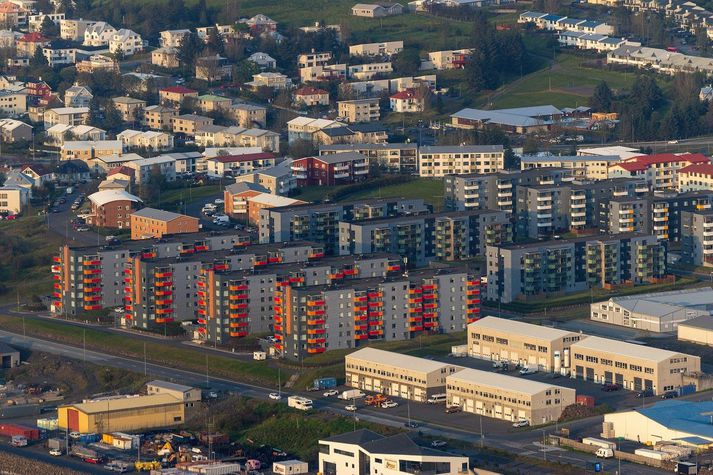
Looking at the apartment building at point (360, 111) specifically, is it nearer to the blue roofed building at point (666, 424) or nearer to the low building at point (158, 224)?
the low building at point (158, 224)

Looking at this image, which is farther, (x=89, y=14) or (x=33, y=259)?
(x=89, y=14)

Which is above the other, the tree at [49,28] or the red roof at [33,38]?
the red roof at [33,38]

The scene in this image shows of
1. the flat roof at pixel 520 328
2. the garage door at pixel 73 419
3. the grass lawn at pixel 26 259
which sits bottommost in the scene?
the grass lawn at pixel 26 259

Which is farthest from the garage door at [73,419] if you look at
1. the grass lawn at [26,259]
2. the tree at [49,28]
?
the tree at [49,28]

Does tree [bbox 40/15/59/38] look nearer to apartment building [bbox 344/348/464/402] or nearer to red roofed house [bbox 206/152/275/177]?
red roofed house [bbox 206/152/275/177]

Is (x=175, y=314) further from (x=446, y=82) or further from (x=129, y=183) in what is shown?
(x=446, y=82)

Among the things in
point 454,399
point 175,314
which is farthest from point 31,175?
point 454,399

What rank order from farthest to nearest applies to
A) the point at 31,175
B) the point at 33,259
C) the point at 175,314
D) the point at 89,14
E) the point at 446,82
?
Result: the point at 89,14 → the point at 446,82 → the point at 31,175 → the point at 33,259 → the point at 175,314
